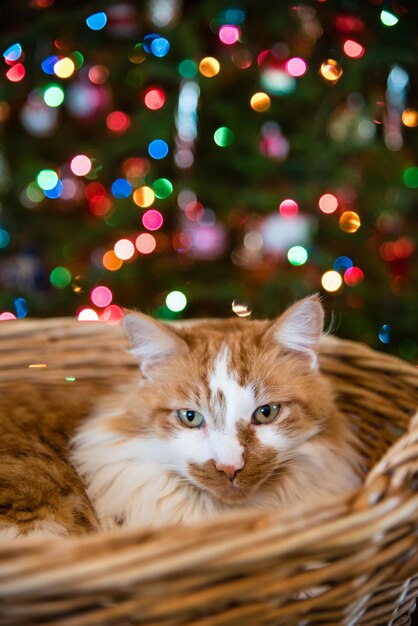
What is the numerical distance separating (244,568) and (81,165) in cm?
236

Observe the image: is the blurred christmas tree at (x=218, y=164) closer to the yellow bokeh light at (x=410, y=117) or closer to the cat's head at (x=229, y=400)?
Result: the yellow bokeh light at (x=410, y=117)

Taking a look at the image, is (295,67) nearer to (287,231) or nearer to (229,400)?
(287,231)

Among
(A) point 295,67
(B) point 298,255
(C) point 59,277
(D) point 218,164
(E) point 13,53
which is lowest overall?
(C) point 59,277

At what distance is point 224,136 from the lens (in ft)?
8.63

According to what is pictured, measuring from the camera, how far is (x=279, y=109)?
2.66 meters

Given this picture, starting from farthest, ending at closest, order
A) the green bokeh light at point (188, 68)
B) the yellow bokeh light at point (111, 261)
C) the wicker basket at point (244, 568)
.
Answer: the yellow bokeh light at point (111, 261)
the green bokeh light at point (188, 68)
the wicker basket at point (244, 568)

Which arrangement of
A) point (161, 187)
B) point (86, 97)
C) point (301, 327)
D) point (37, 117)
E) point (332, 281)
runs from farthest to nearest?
point (37, 117), point (86, 97), point (161, 187), point (332, 281), point (301, 327)

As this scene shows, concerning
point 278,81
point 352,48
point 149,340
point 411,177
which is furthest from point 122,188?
point 149,340

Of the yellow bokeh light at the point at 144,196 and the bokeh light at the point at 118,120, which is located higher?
the bokeh light at the point at 118,120

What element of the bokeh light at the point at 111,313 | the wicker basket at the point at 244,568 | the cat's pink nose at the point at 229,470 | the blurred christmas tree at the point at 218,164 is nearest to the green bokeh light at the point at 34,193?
the blurred christmas tree at the point at 218,164

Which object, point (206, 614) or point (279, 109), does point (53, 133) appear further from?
point (206, 614)

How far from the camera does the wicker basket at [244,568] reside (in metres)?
0.71

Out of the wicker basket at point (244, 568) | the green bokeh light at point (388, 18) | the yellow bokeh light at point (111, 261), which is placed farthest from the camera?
the yellow bokeh light at point (111, 261)

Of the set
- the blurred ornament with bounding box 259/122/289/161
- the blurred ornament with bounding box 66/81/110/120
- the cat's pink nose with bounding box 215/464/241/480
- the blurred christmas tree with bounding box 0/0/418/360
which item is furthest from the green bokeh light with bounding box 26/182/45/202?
the cat's pink nose with bounding box 215/464/241/480
